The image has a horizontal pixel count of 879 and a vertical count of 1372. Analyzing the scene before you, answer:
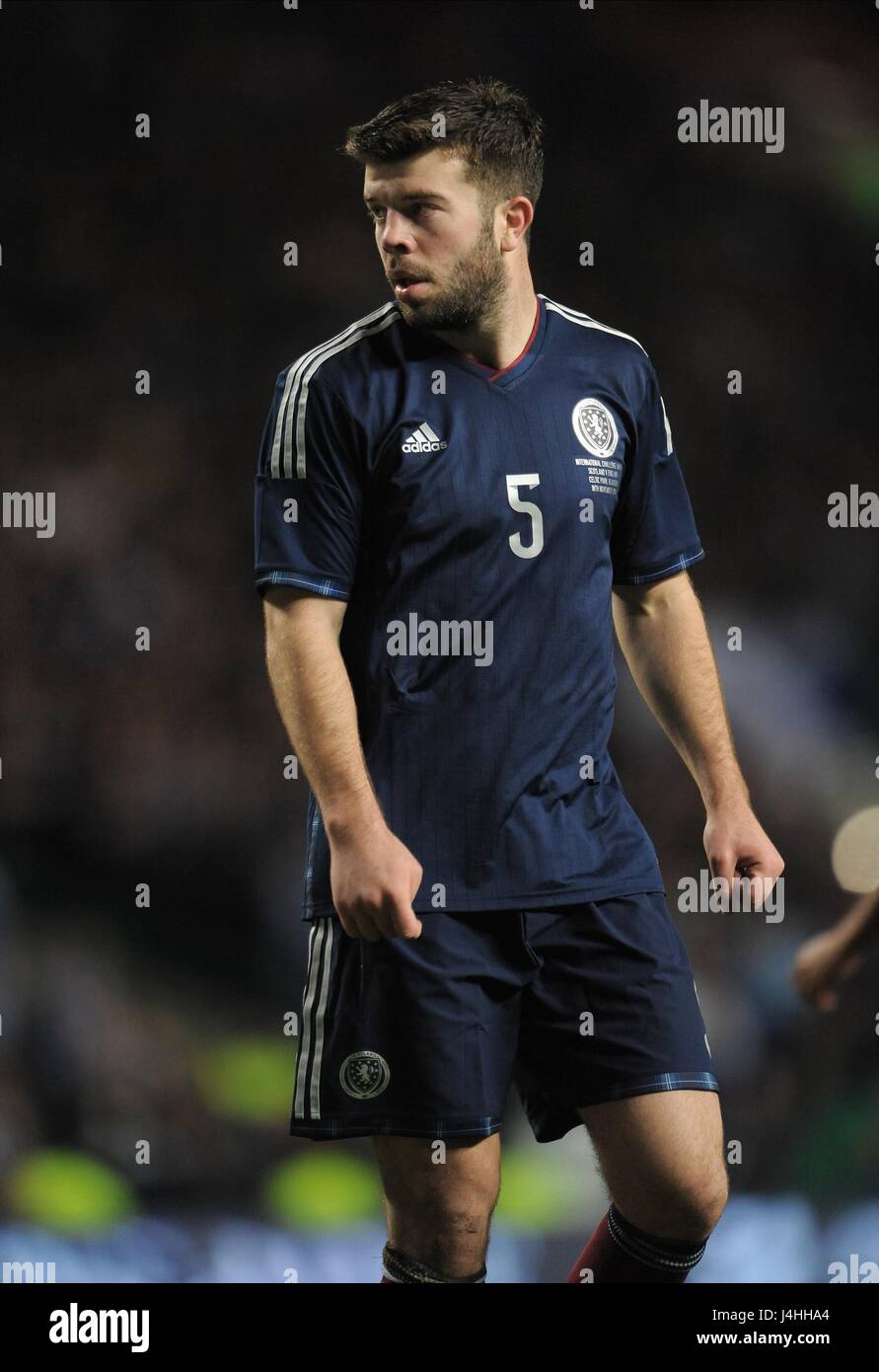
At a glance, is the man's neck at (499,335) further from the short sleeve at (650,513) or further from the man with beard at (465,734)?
the short sleeve at (650,513)

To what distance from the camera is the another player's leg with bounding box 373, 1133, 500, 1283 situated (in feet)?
6.53

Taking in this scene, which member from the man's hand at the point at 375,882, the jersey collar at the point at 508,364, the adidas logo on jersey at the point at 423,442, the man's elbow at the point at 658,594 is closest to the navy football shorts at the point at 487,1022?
the man's hand at the point at 375,882

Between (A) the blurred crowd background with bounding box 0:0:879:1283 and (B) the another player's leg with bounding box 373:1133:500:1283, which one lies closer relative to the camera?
(B) the another player's leg with bounding box 373:1133:500:1283

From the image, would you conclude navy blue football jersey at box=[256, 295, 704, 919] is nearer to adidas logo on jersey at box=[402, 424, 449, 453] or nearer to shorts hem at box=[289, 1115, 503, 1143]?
adidas logo on jersey at box=[402, 424, 449, 453]

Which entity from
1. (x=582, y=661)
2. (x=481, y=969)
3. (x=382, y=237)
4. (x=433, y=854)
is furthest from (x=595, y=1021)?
(x=382, y=237)

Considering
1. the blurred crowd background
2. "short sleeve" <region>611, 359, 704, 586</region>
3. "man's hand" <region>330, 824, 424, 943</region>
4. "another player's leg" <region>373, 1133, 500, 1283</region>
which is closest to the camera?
"man's hand" <region>330, 824, 424, 943</region>

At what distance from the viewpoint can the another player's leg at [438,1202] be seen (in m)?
1.99

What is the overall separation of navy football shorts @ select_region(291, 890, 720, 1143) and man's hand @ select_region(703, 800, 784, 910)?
14 cm

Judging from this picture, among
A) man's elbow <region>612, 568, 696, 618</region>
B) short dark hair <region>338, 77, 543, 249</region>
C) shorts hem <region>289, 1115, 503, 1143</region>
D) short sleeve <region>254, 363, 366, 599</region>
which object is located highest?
short dark hair <region>338, 77, 543, 249</region>

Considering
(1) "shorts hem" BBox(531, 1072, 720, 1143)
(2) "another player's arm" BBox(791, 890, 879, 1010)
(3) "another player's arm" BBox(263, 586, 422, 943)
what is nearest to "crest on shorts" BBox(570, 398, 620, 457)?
(3) "another player's arm" BBox(263, 586, 422, 943)

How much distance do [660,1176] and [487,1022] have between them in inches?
11.7

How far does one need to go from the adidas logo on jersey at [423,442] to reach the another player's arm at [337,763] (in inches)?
8.6

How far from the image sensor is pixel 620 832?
2.13 meters

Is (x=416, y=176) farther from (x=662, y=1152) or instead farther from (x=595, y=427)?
(x=662, y=1152)
